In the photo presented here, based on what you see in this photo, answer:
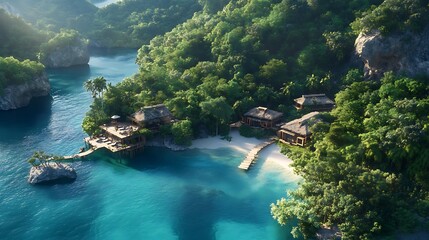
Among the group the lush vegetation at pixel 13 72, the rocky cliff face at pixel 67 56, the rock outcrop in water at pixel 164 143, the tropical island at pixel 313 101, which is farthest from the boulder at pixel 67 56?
the rock outcrop in water at pixel 164 143

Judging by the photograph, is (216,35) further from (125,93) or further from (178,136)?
(178,136)

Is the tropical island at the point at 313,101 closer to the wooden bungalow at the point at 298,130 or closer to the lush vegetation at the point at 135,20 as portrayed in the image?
the wooden bungalow at the point at 298,130

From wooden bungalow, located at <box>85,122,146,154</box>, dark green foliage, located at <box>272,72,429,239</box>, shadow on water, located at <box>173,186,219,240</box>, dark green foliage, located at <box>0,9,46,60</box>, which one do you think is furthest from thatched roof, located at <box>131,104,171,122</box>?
dark green foliage, located at <box>0,9,46,60</box>

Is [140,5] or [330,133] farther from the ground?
[140,5]

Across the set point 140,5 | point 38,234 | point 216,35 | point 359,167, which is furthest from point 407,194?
point 140,5

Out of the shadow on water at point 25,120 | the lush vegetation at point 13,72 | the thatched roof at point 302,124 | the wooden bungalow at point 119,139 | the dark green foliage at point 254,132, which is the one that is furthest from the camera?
the lush vegetation at point 13,72

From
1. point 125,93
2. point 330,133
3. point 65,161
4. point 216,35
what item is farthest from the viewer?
point 216,35

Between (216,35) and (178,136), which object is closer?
(178,136)
